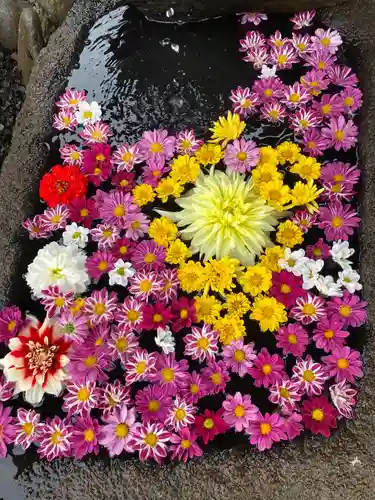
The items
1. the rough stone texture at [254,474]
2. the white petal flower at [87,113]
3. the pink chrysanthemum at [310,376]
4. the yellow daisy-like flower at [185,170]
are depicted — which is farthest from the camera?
the white petal flower at [87,113]

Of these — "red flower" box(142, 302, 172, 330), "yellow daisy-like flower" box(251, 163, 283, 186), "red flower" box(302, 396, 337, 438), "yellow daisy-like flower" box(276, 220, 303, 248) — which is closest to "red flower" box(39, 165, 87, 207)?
"red flower" box(142, 302, 172, 330)

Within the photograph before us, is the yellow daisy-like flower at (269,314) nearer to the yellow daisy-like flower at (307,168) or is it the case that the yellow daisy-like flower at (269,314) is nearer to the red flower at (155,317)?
the red flower at (155,317)

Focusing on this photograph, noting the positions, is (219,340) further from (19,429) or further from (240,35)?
(240,35)

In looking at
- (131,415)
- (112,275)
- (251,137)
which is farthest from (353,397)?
(251,137)

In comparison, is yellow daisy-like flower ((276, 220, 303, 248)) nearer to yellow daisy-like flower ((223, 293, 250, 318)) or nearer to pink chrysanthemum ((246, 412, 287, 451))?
yellow daisy-like flower ((223, 293, 250, 318))

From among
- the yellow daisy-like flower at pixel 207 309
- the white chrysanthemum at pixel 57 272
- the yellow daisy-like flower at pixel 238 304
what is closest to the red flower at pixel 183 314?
the yellow daisy-like flower at pixel 207 309
